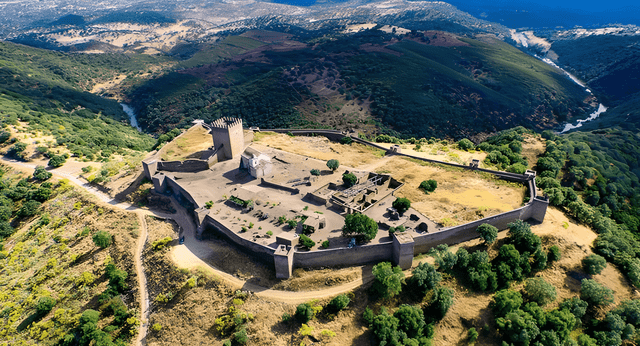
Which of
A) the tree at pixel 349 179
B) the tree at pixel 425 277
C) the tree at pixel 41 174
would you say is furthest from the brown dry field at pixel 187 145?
the tree at pixel 425 277

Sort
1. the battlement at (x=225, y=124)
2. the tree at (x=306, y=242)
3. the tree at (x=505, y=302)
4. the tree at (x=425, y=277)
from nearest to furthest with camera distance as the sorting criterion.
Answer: the tree at (x=505, y=302)
the tree at (x=425, y=277)
the tree at (x=306, y=242)
the battlement at (x=225, y=124)

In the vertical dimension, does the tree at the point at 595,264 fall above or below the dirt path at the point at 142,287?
above

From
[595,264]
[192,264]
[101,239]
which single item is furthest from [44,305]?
[595,264]

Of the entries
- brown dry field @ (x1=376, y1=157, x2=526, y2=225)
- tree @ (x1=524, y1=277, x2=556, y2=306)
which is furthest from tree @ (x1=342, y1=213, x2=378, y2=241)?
tree @ (x1=524, y1=277, x2=556, y2=306)

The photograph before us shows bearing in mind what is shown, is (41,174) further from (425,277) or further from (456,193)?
(456,193)

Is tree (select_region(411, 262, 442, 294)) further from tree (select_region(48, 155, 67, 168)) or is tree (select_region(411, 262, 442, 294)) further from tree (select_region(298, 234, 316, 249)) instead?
tree (select_region(48, 155, 67, 168))

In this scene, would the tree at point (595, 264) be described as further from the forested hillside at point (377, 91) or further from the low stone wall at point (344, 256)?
the forested hillside at point (377, 91)
